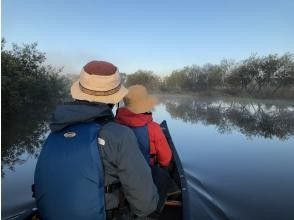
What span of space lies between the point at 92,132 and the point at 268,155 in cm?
902

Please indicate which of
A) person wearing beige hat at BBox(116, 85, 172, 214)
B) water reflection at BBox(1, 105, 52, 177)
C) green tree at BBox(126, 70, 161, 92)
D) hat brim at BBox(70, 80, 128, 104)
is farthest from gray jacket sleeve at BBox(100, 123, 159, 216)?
green tree at BBox(126, 70, 161, 92)

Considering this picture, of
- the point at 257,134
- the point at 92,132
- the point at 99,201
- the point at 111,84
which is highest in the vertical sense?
the point at 111,84

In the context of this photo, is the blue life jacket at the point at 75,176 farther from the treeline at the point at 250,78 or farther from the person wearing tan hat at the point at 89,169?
the treeline at the point at 250,78

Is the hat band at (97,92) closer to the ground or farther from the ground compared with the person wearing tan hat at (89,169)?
farther from the ground

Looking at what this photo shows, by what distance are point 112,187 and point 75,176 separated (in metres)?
0.26

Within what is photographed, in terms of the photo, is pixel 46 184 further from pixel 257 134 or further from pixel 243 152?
pixel 257 134

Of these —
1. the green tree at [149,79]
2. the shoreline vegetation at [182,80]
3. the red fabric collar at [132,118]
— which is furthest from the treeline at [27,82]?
the green tree at [149,79]

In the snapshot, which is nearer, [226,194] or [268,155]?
[226,194]

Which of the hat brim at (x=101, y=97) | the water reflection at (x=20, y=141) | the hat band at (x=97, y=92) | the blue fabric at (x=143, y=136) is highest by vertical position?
the hat band at (x=97, y=92)

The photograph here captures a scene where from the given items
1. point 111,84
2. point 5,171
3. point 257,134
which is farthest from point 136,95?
point 257,134

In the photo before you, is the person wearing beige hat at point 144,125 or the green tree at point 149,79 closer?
the person wearing beige hat at point 144,125

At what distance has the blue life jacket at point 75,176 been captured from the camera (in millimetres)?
2305

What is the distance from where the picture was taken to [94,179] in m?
2.31

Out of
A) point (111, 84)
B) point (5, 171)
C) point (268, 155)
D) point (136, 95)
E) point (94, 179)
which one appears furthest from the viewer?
point (268, 155)
